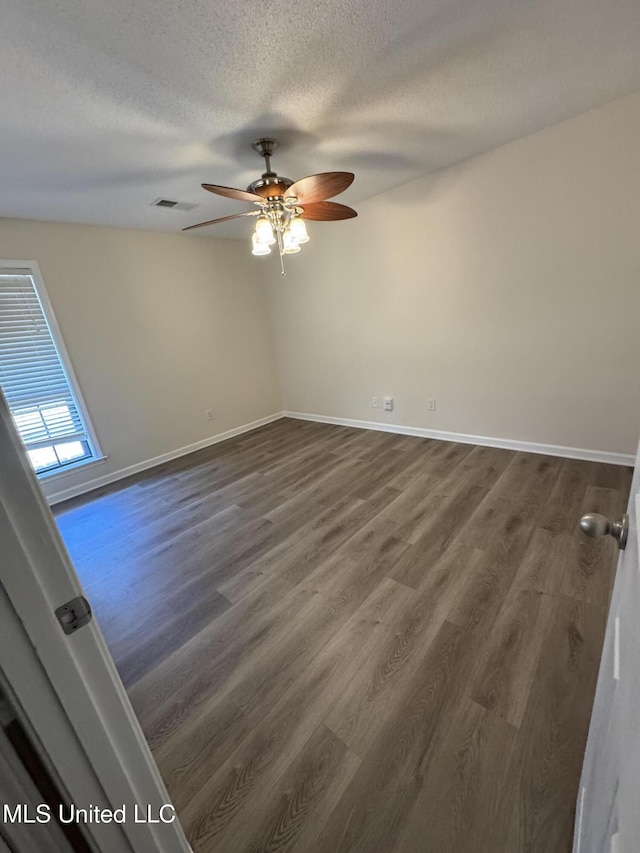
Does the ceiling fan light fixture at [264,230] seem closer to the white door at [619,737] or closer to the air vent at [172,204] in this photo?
the air vent at [172,204]

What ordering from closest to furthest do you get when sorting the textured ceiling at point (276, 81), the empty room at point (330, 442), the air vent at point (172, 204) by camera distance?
the empty room at point (330, 442)
the textured ceiling at point (276, 81)
the air vent at point (172, 204)

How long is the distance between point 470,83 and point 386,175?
116 centimetres

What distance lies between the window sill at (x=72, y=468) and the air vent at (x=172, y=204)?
239 cm

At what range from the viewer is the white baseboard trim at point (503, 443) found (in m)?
2.66

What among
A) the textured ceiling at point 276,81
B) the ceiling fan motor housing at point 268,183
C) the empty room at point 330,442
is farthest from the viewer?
the ceiling fan motor housing at point 268,183

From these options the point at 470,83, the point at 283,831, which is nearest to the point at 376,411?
the point at 470,83

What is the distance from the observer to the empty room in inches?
25.8

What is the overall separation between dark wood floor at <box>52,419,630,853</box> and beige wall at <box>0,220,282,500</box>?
1267mm

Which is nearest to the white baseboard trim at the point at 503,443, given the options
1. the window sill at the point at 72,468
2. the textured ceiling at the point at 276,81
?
the textured ceiling at the point at 276,81

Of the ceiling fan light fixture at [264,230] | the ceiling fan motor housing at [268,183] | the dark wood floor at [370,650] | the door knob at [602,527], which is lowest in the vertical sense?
the dark wood floor at [370,650]

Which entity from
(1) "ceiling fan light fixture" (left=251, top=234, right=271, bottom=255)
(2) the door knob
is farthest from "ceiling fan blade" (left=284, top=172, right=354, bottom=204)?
(2) the door knob

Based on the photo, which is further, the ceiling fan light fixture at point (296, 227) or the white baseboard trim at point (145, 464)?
the white baseboard trim at point (145, 464)

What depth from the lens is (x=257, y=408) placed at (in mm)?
4840

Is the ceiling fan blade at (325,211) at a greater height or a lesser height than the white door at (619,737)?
greater
